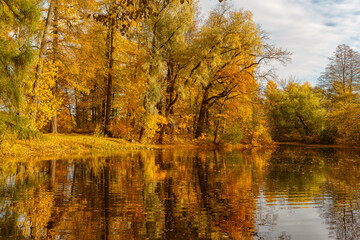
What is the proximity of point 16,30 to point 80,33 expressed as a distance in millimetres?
9254

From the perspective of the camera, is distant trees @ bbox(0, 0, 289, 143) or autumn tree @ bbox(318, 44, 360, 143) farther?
autumn tree @ bbox(318, 44, 360, 143)

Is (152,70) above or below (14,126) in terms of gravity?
above

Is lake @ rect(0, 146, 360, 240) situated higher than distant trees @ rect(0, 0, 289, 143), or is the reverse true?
distant trees @ rect(0, 0, 289, 143)

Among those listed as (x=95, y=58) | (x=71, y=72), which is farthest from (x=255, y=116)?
(x=71, y=72)

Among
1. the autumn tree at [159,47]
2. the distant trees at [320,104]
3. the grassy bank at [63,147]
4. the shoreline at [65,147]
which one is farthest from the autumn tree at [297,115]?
the grassy bank at [63,147]

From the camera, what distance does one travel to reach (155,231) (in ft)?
11.8

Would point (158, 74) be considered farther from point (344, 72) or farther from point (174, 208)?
point (344, 72)

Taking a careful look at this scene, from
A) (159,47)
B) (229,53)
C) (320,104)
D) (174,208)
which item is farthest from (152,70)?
(320,104)

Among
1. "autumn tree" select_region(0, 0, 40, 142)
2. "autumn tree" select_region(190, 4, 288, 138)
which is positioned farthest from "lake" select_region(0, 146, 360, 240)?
"autumn tree" select_region(190, 4, 288, 138)

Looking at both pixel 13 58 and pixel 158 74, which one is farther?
pixel 158 74

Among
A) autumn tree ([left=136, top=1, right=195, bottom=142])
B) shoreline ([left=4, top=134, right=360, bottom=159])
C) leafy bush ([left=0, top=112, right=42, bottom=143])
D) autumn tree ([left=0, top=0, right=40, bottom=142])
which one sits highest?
autumn tree ([left=136, top=1, right=195, bottom=142])

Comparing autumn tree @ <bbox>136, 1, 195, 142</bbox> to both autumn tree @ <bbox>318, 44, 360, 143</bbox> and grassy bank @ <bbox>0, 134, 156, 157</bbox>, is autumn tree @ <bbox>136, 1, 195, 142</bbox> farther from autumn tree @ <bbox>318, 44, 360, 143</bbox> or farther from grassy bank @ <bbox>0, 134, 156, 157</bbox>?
autumn tree @ <bbox>318, 44, 360, 143</bbox>

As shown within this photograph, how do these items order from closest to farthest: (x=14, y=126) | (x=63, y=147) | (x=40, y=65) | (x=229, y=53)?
1. (x=14, y=126)
2. (x=40, y=65)
3. (x=63, y=147)
4. (x=229, y=53)

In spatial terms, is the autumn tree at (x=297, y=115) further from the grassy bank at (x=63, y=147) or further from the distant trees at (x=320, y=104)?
the grassy bank at (x=63, y=147)
